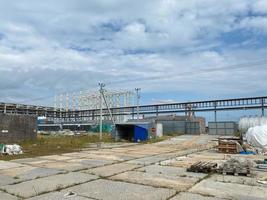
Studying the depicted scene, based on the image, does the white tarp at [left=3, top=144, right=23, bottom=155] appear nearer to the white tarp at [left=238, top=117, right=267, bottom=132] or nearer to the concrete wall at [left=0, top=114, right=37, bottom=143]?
the concrete wall at [left=0, top=114, right=37, bottom=143]

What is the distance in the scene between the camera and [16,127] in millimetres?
28344

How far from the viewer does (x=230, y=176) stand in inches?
432

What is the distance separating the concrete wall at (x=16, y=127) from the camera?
27281 millimetres

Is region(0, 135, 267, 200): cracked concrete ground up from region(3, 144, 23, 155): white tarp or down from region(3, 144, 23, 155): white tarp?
down

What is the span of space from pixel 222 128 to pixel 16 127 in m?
31.8

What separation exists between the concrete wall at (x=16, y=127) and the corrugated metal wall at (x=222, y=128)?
29.4m

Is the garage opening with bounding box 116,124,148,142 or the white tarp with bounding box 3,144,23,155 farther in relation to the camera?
the garage opening with bounding box 116,124,148,142

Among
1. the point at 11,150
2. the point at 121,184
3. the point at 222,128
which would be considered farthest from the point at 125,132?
the point at 121,184

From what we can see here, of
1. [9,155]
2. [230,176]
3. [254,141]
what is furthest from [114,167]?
[254,141]

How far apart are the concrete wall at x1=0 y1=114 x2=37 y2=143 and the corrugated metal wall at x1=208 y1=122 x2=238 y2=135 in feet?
96.4

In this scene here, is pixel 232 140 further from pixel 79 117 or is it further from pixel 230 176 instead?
pixel 79 117

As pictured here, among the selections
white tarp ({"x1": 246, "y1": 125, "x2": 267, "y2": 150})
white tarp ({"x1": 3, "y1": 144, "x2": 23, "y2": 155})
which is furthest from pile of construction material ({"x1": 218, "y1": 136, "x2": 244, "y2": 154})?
white tarp ({"x1": 3, "y1": 144, "x2": 23, "y2": 155})

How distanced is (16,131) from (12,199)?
71.3 feet

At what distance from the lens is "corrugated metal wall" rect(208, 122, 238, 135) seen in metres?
48.0
